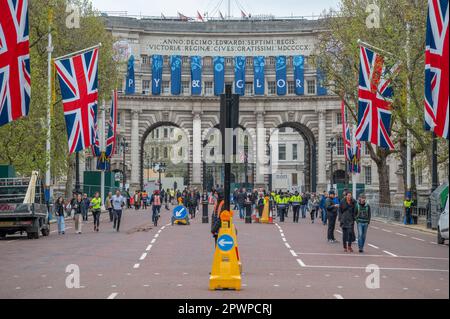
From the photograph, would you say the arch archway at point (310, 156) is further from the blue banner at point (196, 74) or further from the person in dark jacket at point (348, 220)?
the person in dark jacket at point (348, 220)

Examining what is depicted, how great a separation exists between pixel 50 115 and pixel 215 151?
80.6 m

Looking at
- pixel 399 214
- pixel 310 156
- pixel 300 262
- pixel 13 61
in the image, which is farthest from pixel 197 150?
pixel 300 262

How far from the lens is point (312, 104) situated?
4259 inches

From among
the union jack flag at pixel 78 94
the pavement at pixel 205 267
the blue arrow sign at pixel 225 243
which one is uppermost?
the union jack flag at pixel 78 94

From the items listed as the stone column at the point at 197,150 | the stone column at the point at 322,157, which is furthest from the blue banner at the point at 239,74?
the stone column at the point at 322,157

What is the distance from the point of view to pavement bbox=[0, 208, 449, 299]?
17.9 metres

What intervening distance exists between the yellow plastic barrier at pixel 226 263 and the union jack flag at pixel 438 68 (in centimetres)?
480

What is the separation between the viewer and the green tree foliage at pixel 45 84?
167ft

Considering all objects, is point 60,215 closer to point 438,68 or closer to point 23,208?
point 23,208

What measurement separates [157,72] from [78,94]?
191 feet

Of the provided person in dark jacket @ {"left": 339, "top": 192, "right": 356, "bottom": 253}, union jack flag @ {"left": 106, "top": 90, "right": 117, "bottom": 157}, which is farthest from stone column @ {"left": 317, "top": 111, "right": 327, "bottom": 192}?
person in dark jacket @ {"left": 339, "top": 192, "right": 356, "bottom": 253}

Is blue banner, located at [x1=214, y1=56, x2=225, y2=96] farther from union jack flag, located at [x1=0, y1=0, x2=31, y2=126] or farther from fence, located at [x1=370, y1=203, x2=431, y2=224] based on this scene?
union jack flag, located at [x1=0, y1=0, x2=31, y2=126]

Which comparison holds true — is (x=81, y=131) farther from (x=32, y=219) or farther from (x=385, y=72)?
(x=385, y=72)

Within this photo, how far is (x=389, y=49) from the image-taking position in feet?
161
